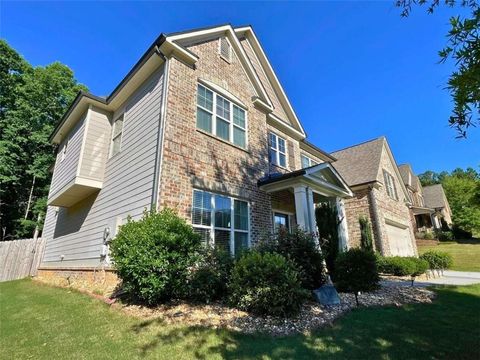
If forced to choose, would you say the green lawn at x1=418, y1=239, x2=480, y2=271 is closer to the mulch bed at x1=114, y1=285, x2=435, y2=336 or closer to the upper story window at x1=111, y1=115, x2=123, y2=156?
the mulch bed at x1=114, y1=285, x2=435, y2=336

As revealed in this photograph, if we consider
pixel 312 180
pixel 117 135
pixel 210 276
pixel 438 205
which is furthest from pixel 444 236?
pixel 117 135

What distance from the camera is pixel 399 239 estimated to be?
20.3 meters

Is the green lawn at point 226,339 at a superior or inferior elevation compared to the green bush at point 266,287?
inferior

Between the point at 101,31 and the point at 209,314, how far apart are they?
11.8 metres

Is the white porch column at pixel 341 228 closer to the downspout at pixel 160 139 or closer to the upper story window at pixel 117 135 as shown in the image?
the downspout at pixel 160 139

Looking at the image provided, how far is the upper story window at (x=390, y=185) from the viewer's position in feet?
66.9

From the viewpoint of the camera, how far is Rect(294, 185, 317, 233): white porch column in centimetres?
1020

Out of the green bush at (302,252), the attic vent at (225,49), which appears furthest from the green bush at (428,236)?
the attic vent at (225,49)

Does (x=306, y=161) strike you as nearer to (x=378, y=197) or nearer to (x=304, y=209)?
(x=378, y=197)

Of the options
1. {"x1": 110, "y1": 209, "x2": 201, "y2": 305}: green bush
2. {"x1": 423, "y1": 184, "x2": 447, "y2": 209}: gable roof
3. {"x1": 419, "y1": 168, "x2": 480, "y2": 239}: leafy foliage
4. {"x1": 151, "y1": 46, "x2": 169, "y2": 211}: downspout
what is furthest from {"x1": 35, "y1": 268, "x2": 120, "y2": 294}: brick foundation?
{"x1": 423, "y1": 184, "x2": 447, "y2": 209}: gable roof

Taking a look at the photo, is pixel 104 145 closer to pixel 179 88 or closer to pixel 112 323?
pixel 179 88

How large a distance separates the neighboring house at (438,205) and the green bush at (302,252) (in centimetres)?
3808

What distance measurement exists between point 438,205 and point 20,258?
157ft

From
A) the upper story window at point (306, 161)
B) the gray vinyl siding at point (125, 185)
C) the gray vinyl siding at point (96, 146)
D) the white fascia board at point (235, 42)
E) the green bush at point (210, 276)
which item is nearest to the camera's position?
the green bush at point (210, 276)
